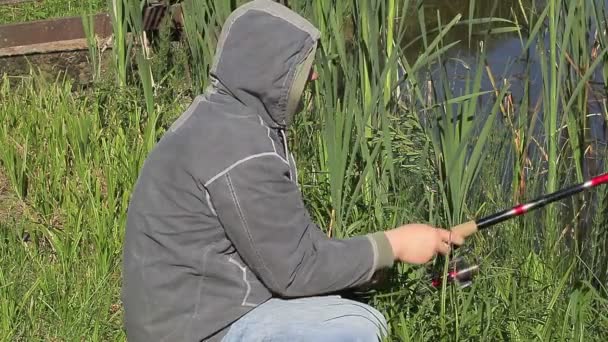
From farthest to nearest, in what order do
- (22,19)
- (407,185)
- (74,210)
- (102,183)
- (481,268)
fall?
(22,19)
(102,183)
(74,210)
(407,185)
(481,268)

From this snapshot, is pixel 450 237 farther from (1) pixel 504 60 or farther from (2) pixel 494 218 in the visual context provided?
(1) pixel 504 60

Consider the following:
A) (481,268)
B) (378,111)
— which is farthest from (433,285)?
(378,111)

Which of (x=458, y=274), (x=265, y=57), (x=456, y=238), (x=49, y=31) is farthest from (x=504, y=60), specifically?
(x=265, y=57)

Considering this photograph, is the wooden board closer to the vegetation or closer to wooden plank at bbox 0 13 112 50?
wooden plank at bbox 0 13 112 50

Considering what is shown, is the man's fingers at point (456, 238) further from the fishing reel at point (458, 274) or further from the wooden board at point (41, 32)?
the wooden board at point (41, 32)

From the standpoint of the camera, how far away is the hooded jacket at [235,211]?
233 cm

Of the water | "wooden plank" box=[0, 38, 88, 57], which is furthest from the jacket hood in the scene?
"wooden plank" box=[0, 38, 88, 57]

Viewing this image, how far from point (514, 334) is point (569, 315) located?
0.54 feet

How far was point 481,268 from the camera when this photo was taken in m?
3.04

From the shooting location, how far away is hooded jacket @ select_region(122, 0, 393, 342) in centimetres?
233

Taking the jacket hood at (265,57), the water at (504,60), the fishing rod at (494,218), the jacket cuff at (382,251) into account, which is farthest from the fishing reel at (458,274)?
the jacket hood at (265,57)

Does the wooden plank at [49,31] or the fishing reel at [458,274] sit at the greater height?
the fishing reel at [458,274]

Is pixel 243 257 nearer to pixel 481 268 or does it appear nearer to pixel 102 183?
pixel 481 268

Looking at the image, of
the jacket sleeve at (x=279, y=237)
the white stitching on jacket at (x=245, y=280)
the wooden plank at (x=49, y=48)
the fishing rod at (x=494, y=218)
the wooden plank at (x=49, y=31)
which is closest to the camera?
the jacket sleeve at (x=279, y=237)
